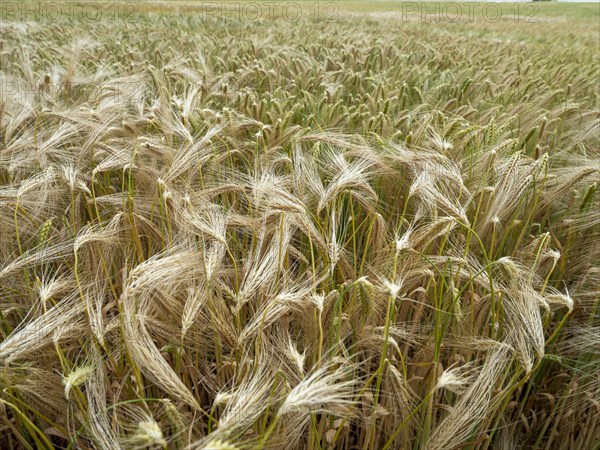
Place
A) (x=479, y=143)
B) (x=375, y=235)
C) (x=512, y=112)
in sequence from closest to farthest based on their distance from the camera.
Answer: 1. (x=375, y=235)
2. (x=479, y=143)
3. (x=512, y=112)

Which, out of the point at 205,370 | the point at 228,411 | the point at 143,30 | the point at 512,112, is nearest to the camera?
the point at 228,411

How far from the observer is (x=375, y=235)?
1.35m

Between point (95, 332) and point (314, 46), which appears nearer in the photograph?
point (95, 332)

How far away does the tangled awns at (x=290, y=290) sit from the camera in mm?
916

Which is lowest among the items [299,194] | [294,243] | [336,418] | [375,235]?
[336,418]

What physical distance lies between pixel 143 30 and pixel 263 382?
5844 millimetres

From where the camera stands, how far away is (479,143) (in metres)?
1.83

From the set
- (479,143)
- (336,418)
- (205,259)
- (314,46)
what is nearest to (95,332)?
(205,259)

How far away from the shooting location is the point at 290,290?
3.47 ft

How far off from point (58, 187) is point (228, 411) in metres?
1.09

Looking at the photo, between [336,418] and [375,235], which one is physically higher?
[375,235]

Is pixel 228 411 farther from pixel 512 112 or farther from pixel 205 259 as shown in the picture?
pixel 512 112

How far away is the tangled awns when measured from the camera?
916 millimetres

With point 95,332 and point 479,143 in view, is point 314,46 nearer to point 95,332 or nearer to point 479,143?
point 479,143
